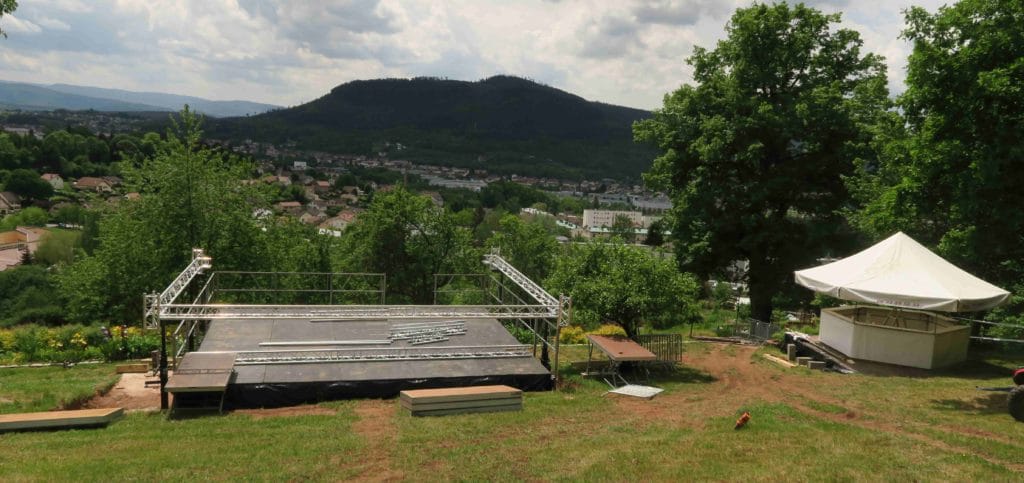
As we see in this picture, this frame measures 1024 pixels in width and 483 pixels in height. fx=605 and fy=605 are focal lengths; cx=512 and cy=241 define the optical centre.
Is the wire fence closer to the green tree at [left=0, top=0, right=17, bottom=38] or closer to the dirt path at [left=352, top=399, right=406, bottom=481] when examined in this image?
the dirt path at [left=352, top=399, right=406, bottom=481]

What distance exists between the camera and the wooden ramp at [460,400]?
37.8 ft

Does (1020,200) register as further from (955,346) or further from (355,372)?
(355,372)

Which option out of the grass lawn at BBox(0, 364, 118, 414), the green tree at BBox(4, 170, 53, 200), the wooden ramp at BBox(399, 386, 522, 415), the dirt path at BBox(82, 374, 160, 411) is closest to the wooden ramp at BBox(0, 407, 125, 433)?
the grass lawn at BBox(0, 364, 118, 414)

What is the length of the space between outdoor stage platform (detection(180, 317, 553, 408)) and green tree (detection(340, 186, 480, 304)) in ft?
37.5

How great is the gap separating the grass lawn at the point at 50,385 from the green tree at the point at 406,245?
1404cm

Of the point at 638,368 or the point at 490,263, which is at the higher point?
the point at 490,263

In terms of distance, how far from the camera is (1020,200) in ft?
47.1

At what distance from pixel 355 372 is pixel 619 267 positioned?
7.69 meters

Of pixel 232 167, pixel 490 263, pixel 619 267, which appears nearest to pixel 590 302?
pixel 619 267

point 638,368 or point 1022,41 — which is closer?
point 1022,41

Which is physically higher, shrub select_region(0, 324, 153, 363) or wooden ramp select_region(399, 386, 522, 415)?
wooden ramp select_region(399, 386, 522, 415)

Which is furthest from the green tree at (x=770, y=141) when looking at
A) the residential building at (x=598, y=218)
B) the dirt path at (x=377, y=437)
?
the residential building at (x=598, y=218)

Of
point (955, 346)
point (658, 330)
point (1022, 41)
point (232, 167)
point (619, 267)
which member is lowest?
point (658, 330)

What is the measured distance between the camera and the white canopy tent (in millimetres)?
13250
